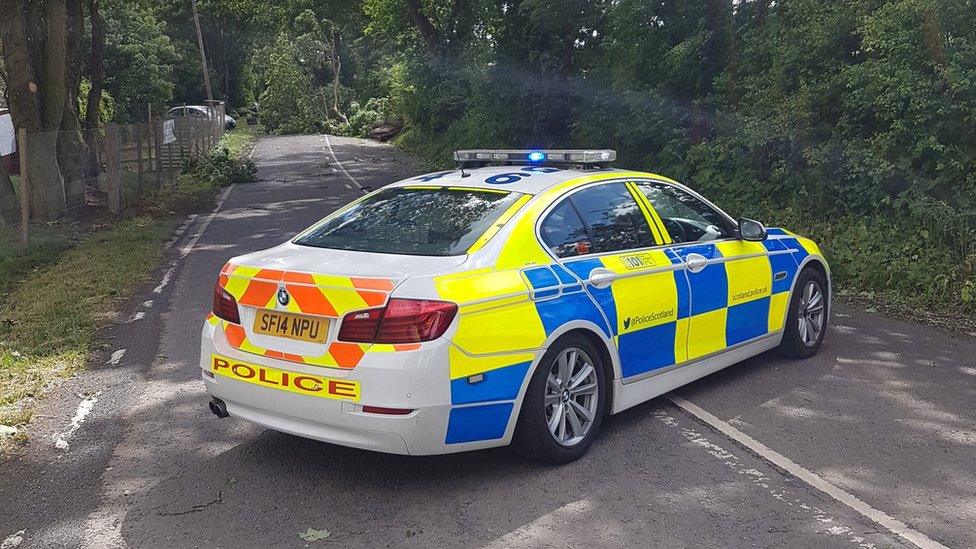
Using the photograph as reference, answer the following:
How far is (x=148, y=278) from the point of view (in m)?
10.9

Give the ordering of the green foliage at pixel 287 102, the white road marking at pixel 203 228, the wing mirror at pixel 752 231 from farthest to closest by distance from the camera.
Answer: the green foliage at pixel 287 102 < the white road marking at pixel 203 228 < the wing mirror at pixel 752 231

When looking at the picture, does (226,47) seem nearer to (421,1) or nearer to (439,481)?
(421,1)

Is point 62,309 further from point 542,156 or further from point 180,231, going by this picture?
point 180,231

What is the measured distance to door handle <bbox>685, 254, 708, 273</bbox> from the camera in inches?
226

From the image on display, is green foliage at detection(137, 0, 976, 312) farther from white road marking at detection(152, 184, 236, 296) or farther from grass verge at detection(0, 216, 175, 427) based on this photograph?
grass verge at detection(0, 216, 175, 427)

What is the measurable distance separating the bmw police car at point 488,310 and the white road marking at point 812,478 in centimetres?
27

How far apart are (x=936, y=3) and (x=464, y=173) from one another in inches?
246

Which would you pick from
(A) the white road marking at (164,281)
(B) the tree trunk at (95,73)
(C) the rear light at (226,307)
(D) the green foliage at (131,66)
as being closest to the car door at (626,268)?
(C) the rear light at (226,307)

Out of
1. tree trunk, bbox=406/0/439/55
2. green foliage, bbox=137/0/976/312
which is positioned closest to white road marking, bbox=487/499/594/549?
green foliage, bbox=137/0/976/312

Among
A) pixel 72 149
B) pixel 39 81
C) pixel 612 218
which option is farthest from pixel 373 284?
pixel 39 81

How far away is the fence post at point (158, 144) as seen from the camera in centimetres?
2092

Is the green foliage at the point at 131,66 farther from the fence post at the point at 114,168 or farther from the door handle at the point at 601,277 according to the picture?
the door handle at the point at 601,277

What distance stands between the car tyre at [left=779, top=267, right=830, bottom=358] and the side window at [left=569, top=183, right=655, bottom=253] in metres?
1.74

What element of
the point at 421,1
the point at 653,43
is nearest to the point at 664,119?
the point at 653,43
